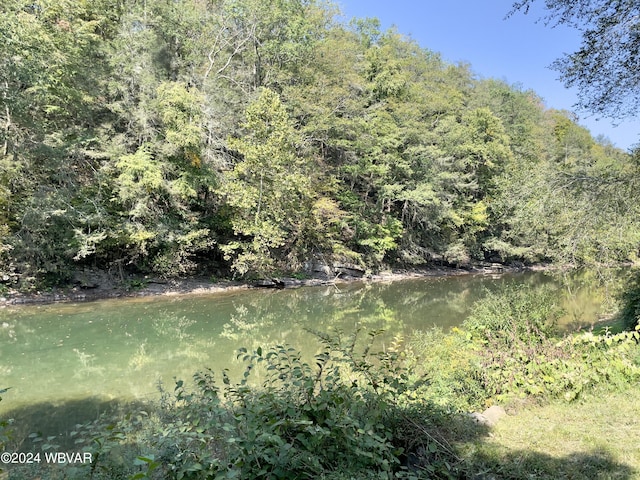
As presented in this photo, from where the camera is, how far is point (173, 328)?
40.1ft

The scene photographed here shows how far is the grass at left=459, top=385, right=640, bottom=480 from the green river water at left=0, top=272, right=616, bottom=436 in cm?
256

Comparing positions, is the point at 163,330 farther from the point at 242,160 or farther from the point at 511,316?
the point at 242,160

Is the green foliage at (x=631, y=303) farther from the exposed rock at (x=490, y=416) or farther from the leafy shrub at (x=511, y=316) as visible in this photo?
the exposed rock at (x=490, y=416)

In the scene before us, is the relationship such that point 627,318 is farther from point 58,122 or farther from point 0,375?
point 58,122

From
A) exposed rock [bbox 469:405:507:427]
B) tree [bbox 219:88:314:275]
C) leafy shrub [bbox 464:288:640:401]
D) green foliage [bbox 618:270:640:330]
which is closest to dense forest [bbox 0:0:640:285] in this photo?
tree [bbox 219:88:314:275]

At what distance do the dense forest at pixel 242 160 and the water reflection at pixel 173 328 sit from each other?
91.2 inches

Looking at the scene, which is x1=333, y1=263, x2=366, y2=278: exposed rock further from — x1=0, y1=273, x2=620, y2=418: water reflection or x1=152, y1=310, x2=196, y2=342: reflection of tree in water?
x1=152, y1=310, x2=196, y2=342: reflection of tree in water

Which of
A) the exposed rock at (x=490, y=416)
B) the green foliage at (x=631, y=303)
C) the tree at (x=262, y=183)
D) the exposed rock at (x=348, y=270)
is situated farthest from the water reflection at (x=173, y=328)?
the exposed rock at (x=490, y=416)

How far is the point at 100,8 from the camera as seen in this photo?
1959 centimetres

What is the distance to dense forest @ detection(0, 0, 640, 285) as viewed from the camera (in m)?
12.4

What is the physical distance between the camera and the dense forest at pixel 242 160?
40.7 ft

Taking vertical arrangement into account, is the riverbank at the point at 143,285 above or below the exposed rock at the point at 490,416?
below

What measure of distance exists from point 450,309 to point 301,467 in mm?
14603

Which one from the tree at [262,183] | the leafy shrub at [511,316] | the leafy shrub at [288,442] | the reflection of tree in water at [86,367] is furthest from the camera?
the tree at [262,183]
